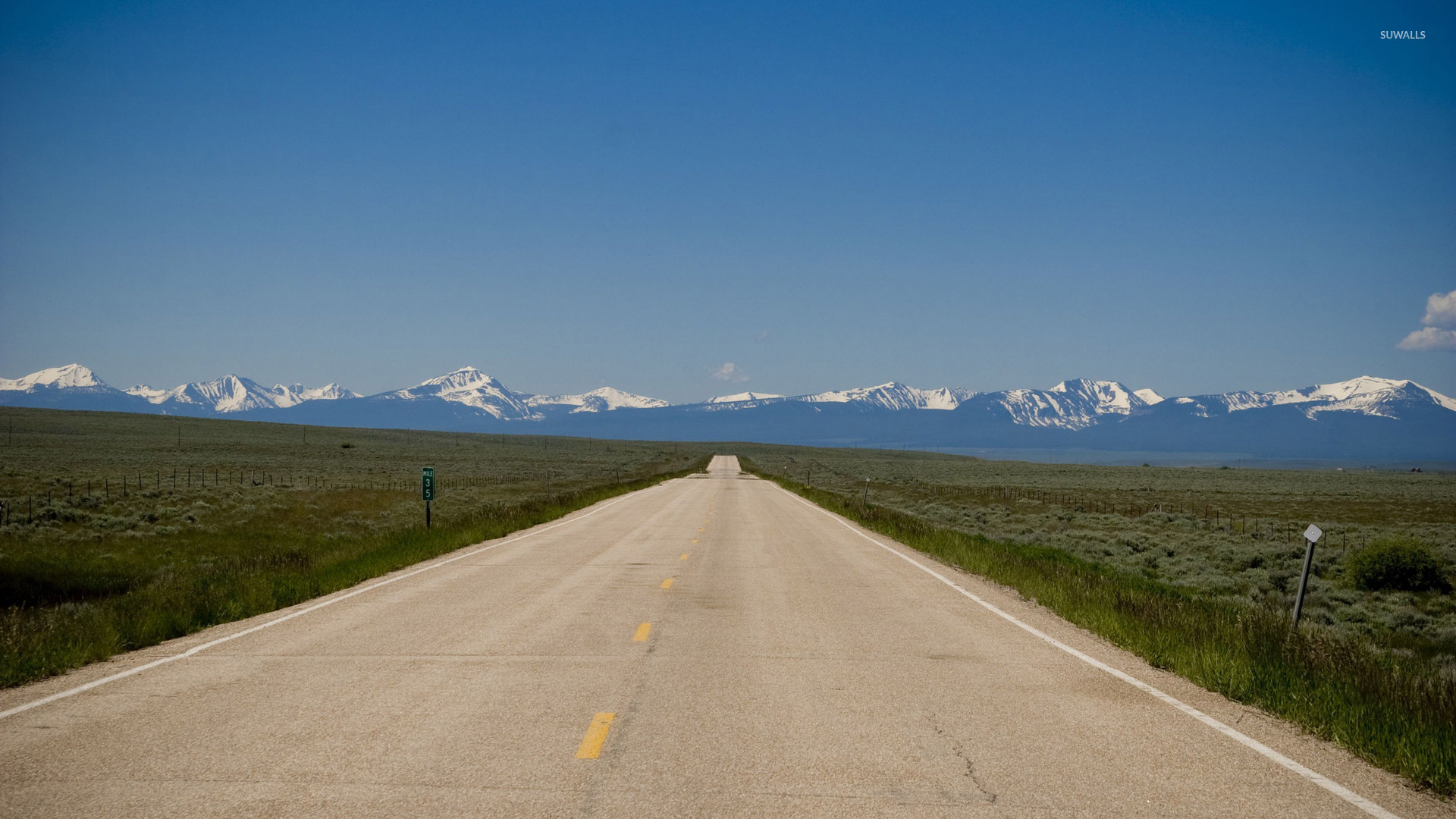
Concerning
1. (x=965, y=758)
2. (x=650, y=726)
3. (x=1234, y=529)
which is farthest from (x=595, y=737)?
(x=1234, y=529)

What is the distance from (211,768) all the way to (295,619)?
623cm

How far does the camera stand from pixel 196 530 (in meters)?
30.5

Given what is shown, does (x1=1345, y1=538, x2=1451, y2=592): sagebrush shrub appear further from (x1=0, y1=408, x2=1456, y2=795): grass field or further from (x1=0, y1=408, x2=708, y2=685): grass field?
(x1=0, y1=408, x2=708, y2=685): grass field

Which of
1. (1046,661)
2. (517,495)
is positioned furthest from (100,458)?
(1046,661)

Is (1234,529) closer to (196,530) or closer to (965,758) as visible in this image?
(965,758)

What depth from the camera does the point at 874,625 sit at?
11.2 meters

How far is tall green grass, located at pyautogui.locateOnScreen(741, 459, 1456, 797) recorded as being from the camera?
6.25 metres

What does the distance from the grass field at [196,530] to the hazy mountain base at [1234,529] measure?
671 inches

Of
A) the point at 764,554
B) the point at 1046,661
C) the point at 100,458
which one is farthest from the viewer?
the point at 100,458

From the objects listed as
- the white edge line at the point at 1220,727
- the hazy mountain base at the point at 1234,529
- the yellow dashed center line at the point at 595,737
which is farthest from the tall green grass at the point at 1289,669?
the hazy mountain base at the point at 1234,529

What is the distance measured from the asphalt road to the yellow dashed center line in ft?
0.08

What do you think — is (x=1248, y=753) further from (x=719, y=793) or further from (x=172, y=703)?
(x=172, y=703)

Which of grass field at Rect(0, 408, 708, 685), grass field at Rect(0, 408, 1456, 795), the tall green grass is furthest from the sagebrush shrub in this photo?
grass field at Rect(0, 408, 708, 685)

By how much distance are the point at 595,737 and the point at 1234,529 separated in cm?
3810
